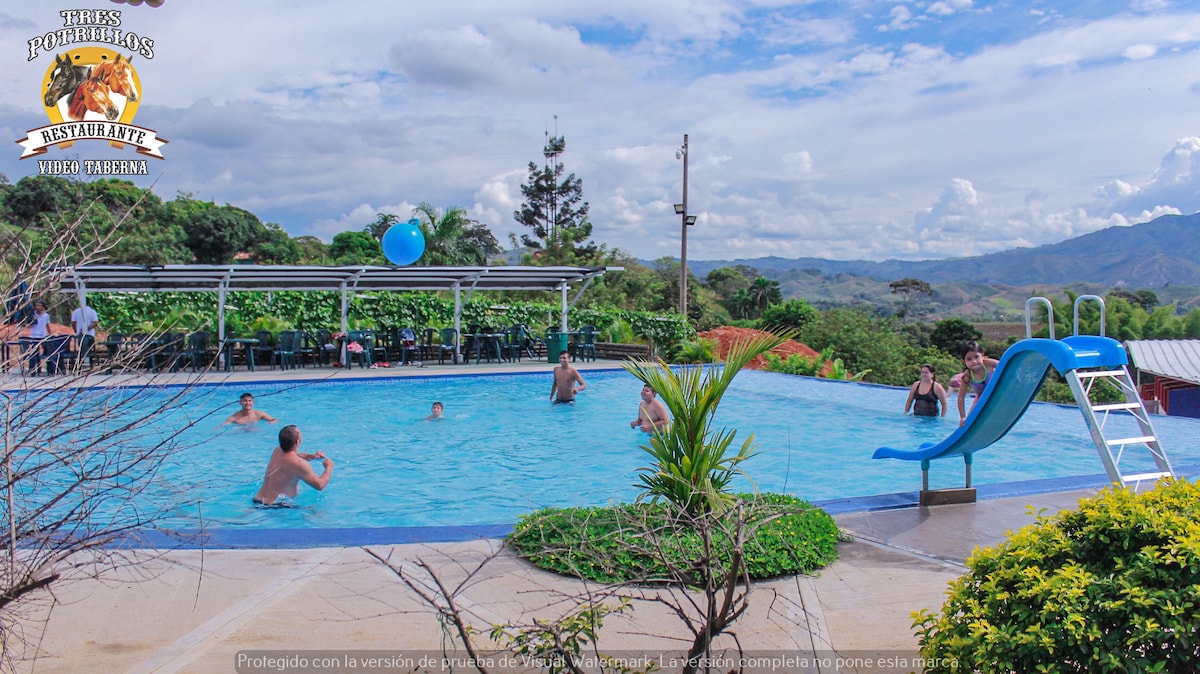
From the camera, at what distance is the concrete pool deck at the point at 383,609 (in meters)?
3.38

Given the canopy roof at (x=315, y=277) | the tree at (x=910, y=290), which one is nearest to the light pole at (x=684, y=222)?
the canopy roof at (x=315, y=277)

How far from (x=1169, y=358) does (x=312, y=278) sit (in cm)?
1629

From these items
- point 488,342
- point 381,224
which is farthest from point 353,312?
point 381,224

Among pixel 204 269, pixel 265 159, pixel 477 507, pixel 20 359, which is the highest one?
pixel 265 159

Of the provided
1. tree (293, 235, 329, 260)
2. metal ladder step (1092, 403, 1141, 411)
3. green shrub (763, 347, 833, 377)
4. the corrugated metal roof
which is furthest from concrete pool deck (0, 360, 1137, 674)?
tree (293, 235, 329, 260)

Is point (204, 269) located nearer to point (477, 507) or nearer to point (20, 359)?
point (477, 507)

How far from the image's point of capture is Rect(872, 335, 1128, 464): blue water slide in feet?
18.5

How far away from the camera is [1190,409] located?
A: 12.9 meters

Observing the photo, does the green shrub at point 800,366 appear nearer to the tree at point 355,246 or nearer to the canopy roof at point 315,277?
the canopy roof at point 315,277

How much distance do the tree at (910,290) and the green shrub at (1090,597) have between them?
7946cm

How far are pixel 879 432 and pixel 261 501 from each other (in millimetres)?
8490

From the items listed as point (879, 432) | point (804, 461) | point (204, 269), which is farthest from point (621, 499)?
point (204, 269)

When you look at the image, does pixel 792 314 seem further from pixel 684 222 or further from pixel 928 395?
pixel 928 395

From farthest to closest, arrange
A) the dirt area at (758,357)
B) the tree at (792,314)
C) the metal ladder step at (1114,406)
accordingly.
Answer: the tree at (792,314)
the dirt area at (758,357)
the metal ladder step at (1114,406)
